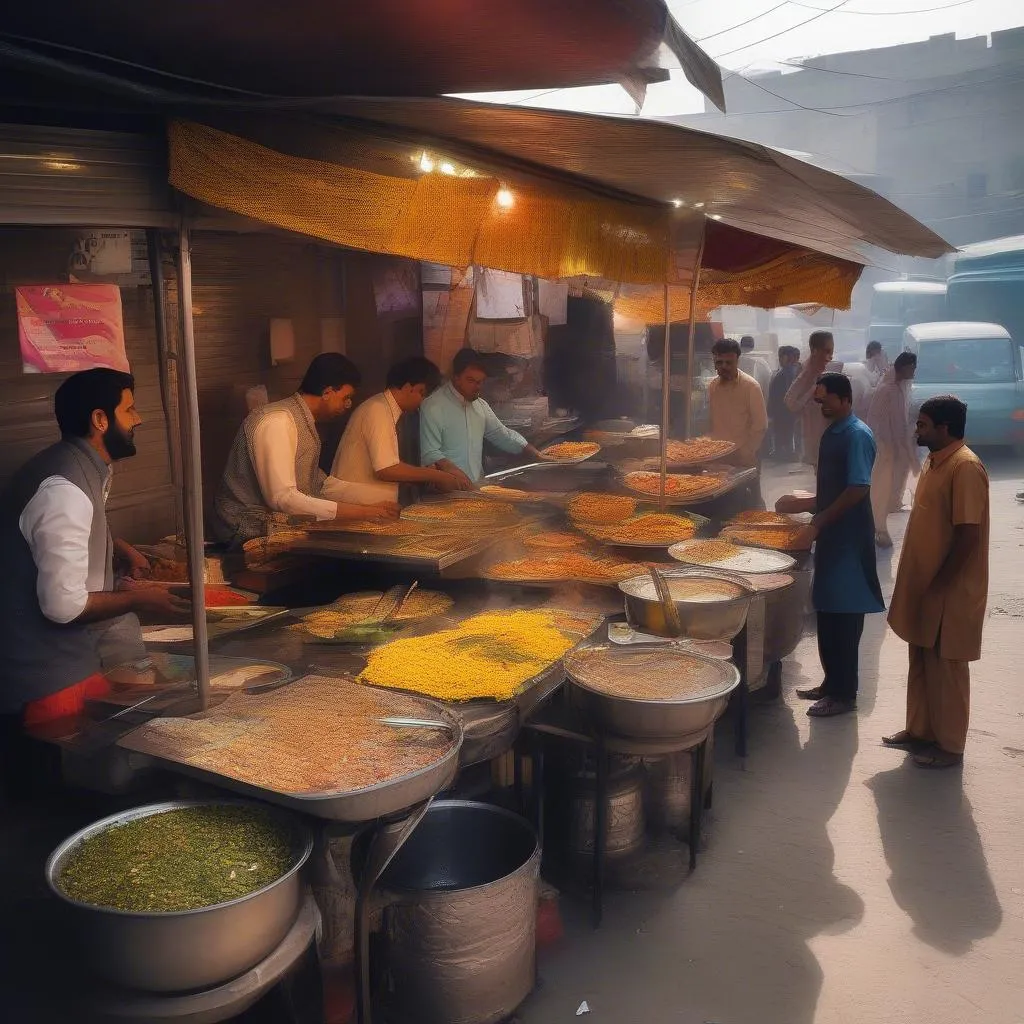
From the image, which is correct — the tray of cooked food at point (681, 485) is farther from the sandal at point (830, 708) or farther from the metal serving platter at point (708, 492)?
the sandal at point (830, 708)

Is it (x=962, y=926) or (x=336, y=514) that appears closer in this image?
(x=962, y=926)

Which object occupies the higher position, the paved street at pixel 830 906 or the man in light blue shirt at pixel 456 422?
the man in light blue shirt at pixel 456 422

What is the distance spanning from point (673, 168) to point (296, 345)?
202 inches

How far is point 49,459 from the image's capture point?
322 cm

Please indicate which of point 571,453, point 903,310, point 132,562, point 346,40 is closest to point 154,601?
point 132,562

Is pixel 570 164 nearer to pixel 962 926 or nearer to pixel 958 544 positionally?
pixel 958 544

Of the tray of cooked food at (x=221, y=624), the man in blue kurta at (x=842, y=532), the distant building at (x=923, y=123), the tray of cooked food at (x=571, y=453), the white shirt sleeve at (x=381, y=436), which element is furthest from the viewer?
the distant building at (x=923, y=123)

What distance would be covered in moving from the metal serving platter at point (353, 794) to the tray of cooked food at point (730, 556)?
10.7ft

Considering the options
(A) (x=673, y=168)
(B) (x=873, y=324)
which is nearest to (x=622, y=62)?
(A) (x=673, y=168)

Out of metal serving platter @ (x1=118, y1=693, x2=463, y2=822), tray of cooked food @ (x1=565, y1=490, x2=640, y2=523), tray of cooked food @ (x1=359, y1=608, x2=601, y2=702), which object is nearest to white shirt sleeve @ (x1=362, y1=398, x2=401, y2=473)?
tray of cooked food @ (x1=565, y1=490, x2=640, y2=523)

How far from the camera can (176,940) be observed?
2.35m

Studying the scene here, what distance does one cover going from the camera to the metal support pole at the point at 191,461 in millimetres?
2917

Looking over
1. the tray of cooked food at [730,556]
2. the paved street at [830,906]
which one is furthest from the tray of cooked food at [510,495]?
the paved street at [830,906]

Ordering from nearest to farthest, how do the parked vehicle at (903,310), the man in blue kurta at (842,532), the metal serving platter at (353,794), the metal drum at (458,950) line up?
the metal serving platter at (353,794), the metal drum at (458,950), the man in blue kurta at (842,532), the parked vehicle at (903,310)
